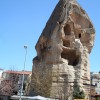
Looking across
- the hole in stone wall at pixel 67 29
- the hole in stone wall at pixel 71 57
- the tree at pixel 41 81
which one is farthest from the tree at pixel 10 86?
the hole in stone wall at pixel 67 29

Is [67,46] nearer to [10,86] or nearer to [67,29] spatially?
[67,29]

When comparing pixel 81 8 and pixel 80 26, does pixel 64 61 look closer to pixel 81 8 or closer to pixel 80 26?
pixel 80 26

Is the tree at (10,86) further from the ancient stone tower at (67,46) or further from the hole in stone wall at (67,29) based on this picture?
the hole in stone wall at (67,29)

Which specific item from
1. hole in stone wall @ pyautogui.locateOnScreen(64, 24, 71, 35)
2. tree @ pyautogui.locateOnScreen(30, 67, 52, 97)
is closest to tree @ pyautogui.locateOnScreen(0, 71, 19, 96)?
tree @ pyautogui.locateOnScreen(30, 67, 52, 97)

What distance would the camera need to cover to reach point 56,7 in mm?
35062

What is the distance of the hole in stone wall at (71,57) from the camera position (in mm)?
32469

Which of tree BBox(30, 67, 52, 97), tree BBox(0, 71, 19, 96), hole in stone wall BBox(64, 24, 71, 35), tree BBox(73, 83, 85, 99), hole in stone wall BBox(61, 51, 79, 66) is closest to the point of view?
tree BBox(73, 83, 85, 99)

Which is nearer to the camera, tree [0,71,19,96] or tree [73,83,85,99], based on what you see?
tree [73,83,85,99]

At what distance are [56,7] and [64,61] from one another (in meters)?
9.14

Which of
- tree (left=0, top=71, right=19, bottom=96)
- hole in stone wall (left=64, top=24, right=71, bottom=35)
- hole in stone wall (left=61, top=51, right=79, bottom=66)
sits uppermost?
hole in stone wall (left=64, top=24, right=71, bottom=35)

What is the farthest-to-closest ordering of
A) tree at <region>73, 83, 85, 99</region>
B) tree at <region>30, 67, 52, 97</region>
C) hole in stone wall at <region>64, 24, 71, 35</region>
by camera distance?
hole in stone wall at <region>64, 24, 71, 35</region>
tree at <region>30, 67, 52, 97</region>
tree at <region>73, 83, 85, 99</region>

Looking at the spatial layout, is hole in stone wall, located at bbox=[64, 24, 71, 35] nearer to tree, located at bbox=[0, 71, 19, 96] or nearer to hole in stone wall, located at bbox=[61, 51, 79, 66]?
hole in stone wall, located at bbox=[61, 51, 79, 66]

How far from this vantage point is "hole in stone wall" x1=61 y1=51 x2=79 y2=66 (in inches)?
1278

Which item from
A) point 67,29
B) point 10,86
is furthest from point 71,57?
point 10,86
